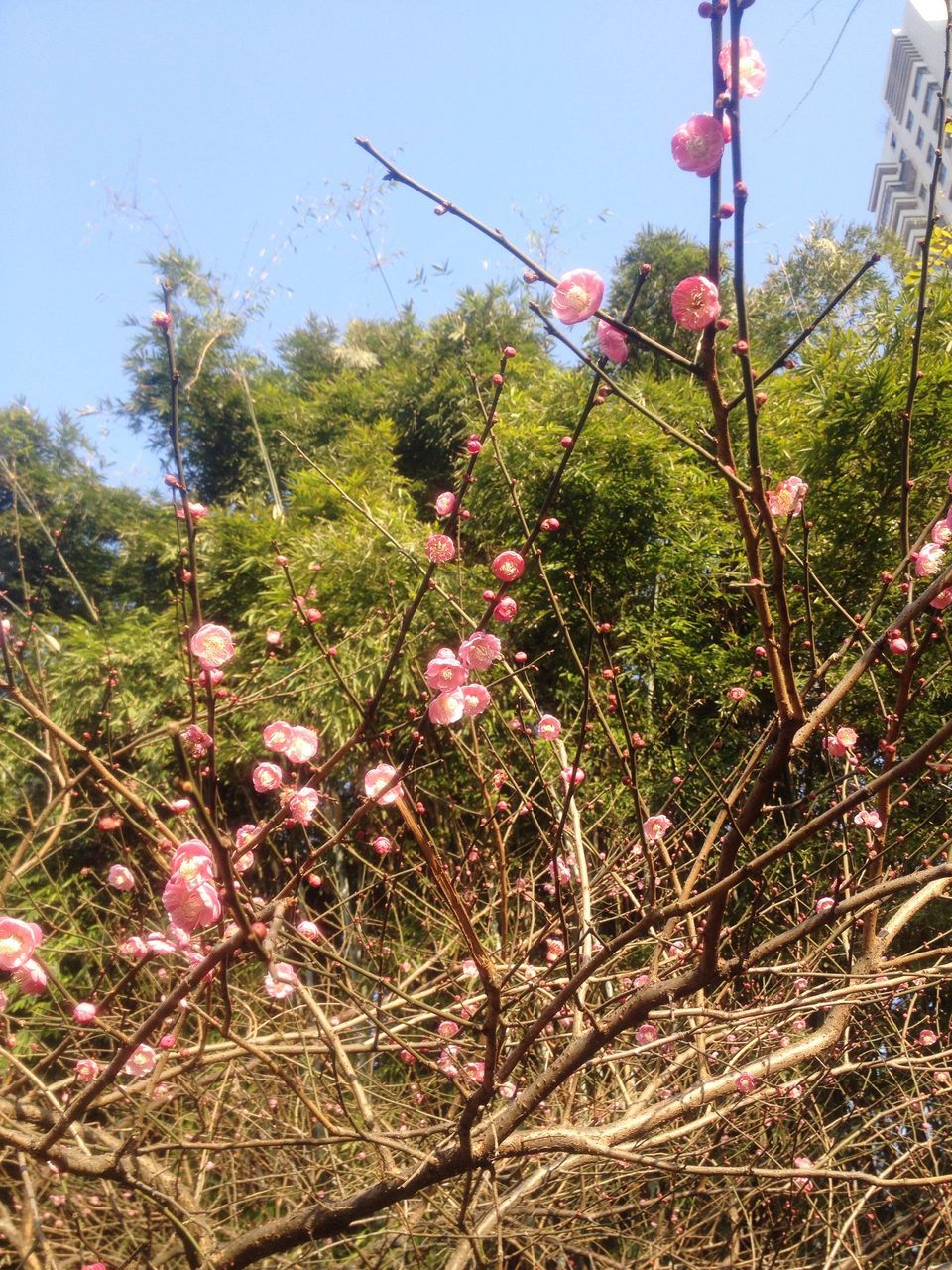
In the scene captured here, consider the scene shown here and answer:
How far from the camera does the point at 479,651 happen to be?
3.61 feet

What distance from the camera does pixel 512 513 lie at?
3551mm

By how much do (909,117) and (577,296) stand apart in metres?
22.4

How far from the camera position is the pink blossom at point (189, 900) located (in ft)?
3.13

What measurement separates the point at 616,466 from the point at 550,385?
0.73 metres

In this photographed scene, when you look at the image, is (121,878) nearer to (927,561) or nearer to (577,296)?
(577,296)

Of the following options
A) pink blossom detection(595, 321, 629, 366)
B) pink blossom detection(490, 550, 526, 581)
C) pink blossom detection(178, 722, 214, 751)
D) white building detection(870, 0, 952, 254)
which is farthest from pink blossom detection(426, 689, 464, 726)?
white building detection(870, 0, 952, 254)

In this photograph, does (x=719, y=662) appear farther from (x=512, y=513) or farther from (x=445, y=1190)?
(x=445, y=1190)

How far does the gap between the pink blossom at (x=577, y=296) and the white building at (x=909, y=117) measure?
16.7 metres

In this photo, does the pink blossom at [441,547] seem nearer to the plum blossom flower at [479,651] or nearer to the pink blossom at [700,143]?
the plum blossom flower at [479,651]

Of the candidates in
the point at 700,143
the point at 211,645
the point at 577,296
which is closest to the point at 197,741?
the point at 211,645

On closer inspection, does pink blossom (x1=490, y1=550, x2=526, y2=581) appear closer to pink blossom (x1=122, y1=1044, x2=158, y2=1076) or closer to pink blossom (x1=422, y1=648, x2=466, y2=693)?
pink blossom (x1=422, y1=648, x2=466, y2=693)

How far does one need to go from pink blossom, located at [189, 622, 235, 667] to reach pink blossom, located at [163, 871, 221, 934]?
26cm

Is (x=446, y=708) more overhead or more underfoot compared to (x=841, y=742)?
more underfoot

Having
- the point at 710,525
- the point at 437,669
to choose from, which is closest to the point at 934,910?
the point at 710,525
